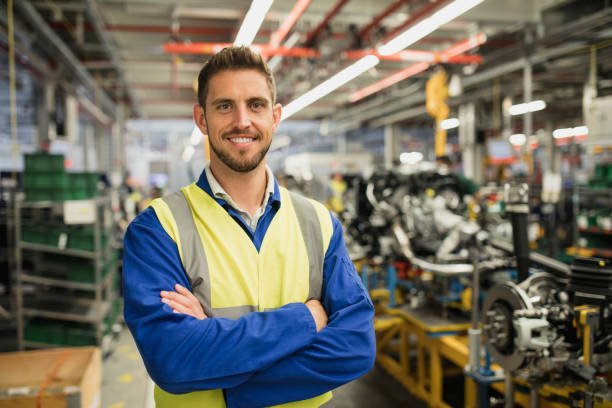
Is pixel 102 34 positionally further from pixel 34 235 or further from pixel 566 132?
pixel 566 132

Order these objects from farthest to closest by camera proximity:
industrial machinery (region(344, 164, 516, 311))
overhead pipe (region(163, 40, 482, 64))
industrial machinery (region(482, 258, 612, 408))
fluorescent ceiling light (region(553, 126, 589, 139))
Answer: fluorescent ceiling light (region(553, 126, 589, 139)) → overhead pipe (region(163, 40, 482, 64)) → industrial machinery (region(344, 164, 516, 311)) → industrial machinery (region(482, 258, 612, 408))

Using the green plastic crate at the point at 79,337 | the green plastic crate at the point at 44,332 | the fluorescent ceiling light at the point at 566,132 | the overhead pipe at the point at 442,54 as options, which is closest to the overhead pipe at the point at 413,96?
the overhead pipe at the point at 442,54

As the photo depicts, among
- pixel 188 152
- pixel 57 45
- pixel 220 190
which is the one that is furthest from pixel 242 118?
pixel 188 152

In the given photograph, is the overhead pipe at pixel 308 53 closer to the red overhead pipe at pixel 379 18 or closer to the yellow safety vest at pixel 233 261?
the red overhead pipe at pixel 379 18

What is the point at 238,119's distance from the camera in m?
1.40

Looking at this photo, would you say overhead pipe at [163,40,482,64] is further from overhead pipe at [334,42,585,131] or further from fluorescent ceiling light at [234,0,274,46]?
fluorescent ceiling light at [234,0,274,46]

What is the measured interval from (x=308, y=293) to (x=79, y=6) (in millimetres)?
5251

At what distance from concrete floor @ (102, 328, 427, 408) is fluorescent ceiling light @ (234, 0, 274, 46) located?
305 cm

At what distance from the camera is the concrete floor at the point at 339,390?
410cm

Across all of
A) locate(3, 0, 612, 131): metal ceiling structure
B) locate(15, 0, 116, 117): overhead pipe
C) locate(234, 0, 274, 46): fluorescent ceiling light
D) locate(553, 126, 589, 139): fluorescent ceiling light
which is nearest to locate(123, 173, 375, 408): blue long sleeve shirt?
locate(234, 0, 274, 46): fluorescent ceiling light

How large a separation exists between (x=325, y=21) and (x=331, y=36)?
1.18ft

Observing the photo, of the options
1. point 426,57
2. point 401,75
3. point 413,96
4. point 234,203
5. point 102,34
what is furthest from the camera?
point 413,96

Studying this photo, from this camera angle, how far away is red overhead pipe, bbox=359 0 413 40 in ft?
A: 14.8

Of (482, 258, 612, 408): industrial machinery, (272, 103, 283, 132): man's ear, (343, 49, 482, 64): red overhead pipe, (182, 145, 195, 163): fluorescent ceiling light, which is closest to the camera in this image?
(272, 103, 283, 132): man's ear
